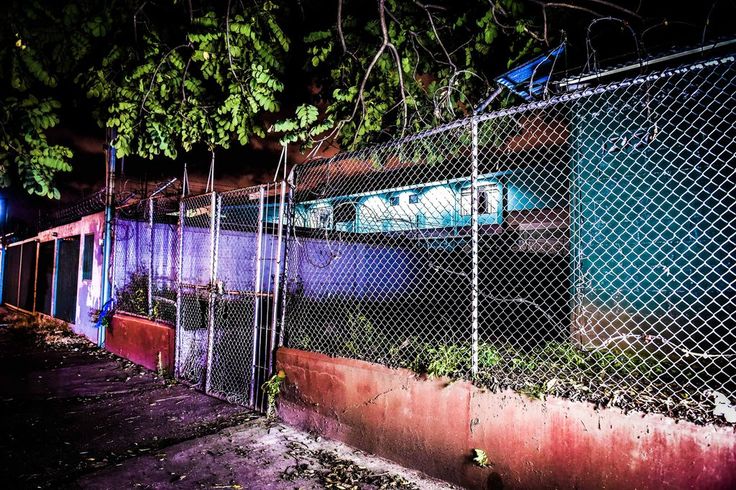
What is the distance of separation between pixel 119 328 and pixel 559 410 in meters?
8.73

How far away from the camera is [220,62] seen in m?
5.96

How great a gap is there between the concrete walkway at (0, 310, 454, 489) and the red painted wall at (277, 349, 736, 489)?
0.24 metres

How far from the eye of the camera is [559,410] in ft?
9.98

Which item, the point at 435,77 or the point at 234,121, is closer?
the point at 234,121

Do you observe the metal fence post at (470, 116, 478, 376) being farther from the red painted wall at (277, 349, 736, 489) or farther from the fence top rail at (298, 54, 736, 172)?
the red painted wall at (277, 349, 736, 489)

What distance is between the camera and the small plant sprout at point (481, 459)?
3.33m

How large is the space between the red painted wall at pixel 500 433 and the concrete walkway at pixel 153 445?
24 cm

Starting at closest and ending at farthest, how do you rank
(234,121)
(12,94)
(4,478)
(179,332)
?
A: (4,478) → (12,94) → (234,121) → (179,332)

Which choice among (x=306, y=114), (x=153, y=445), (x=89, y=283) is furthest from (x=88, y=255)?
(x=306, y=114)

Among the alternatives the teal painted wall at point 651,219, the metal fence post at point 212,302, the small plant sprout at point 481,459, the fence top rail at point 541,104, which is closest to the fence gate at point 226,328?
the metal fence post at point 212,302

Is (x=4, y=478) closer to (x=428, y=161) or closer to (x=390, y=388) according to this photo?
(x=390, y=388)

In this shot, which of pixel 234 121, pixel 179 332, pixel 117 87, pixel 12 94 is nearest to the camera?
pixel 12 94

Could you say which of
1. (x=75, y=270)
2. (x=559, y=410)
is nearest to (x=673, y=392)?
(x=559, y=410)

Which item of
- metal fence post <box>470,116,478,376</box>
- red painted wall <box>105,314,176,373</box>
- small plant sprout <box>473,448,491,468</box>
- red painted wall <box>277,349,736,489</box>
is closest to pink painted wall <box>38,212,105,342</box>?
red painted wall <box>105,314,176,373</box>
